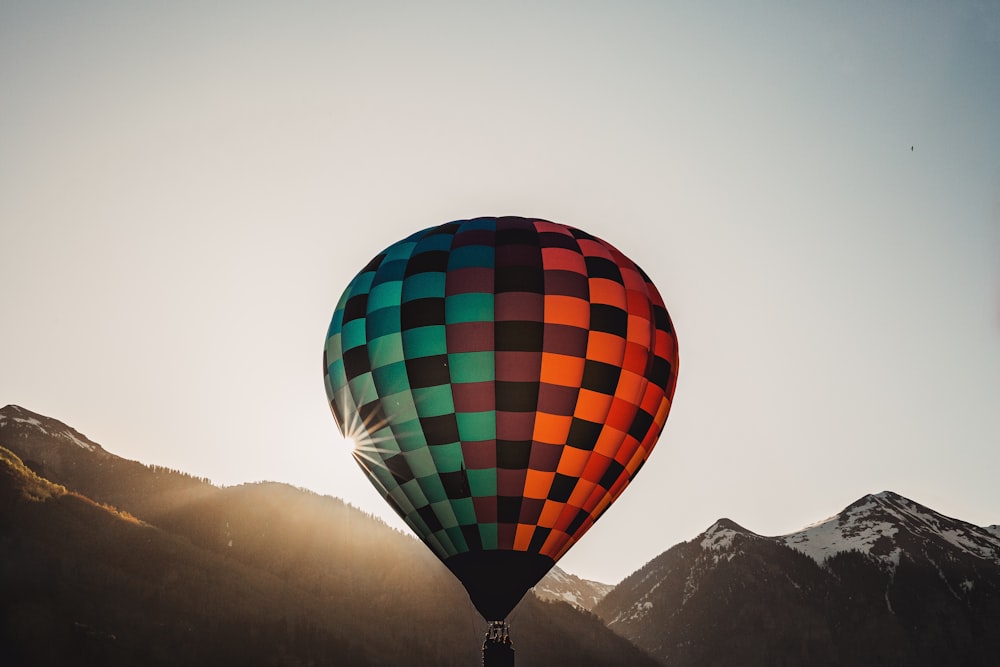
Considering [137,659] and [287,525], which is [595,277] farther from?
[287,525]

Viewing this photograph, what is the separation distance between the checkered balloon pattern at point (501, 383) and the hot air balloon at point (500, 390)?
0.13 ft

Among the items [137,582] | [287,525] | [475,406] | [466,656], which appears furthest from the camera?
[287,525]

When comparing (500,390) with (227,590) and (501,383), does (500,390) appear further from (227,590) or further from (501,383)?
(227,590)

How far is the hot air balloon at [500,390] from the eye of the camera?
72.5 ft

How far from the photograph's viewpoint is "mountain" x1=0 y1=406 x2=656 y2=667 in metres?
88.9

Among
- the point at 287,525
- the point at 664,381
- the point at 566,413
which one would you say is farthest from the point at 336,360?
the point at 287,525

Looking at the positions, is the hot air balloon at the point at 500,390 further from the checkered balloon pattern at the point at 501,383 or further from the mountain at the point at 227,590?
the mountain at the point at 227,590

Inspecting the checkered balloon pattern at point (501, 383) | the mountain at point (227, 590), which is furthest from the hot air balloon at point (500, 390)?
the mountain at point (227, 590)

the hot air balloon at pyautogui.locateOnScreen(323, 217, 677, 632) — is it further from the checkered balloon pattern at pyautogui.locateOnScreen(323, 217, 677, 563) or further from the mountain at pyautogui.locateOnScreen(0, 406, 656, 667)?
the mountain at pyautogui.locateOnScreen(0, 406, 656, 667)

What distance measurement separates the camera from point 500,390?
22.4 metres

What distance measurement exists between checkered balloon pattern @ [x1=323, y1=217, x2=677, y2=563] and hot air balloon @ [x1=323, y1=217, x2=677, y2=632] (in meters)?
0.04

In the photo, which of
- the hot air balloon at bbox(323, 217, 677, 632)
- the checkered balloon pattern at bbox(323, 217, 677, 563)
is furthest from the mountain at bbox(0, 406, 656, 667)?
the hot air balloon at bbox(323, 217, 677, 632)

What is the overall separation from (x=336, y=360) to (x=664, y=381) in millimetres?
9713

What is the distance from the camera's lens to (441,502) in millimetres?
22516
